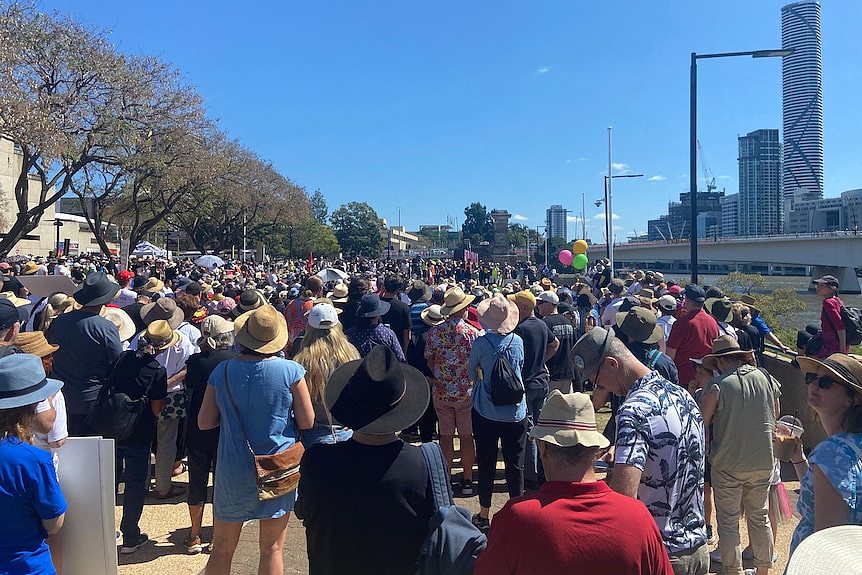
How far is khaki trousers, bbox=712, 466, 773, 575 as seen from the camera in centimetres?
375

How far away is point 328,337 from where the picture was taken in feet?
14.2

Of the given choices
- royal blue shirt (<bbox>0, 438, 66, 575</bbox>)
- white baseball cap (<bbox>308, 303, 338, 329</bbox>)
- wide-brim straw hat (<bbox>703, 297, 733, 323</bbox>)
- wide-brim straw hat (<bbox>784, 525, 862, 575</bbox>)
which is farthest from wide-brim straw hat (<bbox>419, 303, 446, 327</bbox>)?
wide-brim straw hat (<bbox>784, 525, 862, 575</bbox>)

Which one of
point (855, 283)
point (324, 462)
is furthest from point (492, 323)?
point (855, 283)

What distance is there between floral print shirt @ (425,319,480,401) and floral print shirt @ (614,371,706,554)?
2.92 meters

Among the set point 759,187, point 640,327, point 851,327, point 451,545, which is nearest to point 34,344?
point 451,545

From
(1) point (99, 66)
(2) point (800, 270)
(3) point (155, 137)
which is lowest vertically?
(2) point (800, 270)

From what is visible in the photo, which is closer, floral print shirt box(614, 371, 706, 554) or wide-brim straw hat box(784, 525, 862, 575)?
wide-brim straw hat box(784, 525, 862, 575)

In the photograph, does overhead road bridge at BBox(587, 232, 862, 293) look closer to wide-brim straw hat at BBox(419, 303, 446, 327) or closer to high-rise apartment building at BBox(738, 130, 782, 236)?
wide-brim straw hat at BBox(419, 303, 446, 327)

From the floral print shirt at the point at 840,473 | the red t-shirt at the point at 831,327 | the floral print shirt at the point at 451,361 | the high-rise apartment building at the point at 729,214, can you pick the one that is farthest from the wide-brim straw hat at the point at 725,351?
the high-rise apartment building at the point at 729,214

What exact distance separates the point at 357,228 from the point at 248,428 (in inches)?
3692

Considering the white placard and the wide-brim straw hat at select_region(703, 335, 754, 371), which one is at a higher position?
the wide-brim straw hat at select_region(703, 335, 754, 371)

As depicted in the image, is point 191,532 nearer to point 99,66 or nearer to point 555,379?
point 555,379

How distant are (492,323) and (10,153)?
5261 centimetres

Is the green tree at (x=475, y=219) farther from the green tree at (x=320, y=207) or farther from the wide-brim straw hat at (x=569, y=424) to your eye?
the wide-brim straw hat at (x=569, y=424)
